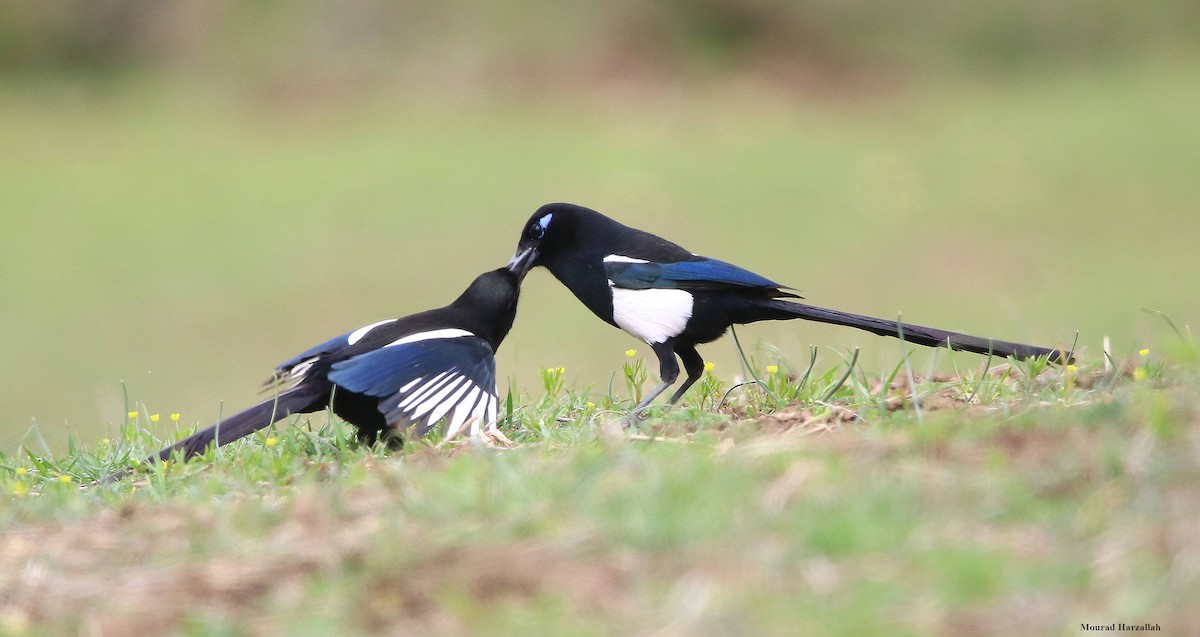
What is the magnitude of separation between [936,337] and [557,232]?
5.43 feet

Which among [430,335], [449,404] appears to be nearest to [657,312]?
[430,335]

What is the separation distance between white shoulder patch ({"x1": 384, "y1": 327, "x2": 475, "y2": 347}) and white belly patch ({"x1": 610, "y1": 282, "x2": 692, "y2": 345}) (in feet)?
2.11

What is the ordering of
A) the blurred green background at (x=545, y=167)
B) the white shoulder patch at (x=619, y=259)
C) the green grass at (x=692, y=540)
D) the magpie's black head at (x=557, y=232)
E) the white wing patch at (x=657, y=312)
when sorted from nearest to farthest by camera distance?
the green grass at (x=692, y=540) → the white wing patch at (x=657, y=312) → the white shoulder patch at (x=619, y=259) → the magpie's black head at (x=557, y=232) → the blurred green background at (x=545, y=167)

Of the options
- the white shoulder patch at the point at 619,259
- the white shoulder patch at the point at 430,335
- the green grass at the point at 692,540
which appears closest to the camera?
the green grass at the point at 692,540

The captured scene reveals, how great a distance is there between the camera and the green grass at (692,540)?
280cm

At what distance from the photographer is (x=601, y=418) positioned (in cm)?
516

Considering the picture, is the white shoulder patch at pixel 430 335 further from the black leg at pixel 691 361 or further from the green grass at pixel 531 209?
the green grass at pixel 531 209

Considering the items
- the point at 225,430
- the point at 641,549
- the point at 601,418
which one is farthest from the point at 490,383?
the point at 641,549

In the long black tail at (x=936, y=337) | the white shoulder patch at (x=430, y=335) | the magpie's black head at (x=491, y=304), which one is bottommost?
the white shoulder patch at (x=430, y=335)

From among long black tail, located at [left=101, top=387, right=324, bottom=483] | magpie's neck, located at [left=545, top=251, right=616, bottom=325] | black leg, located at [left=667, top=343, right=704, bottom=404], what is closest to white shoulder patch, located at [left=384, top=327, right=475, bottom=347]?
long black tail, located at [left=101, top=387, right=324, bottom=483]

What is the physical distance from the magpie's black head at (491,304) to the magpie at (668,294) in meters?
0.25

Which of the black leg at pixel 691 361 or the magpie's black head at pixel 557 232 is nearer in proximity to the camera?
the black leg at pixel 691 361

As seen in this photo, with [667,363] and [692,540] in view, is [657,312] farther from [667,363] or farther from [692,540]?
[692,540]

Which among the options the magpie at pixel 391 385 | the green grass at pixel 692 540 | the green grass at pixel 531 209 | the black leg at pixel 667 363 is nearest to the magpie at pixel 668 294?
the black leg at pixel 667 363
